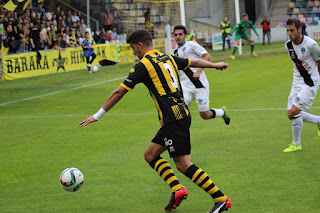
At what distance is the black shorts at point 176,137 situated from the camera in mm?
5727

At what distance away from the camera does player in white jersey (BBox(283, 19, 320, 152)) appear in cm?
841

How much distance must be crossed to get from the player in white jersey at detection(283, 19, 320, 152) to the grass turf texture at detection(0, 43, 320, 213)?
63 cm

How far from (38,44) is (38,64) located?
72.3 inches

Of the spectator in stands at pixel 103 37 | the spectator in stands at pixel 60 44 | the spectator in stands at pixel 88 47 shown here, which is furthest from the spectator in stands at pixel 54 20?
the spectator in stands at pixel 88 47

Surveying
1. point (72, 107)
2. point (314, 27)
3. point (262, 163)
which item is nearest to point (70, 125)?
point (72, 107)

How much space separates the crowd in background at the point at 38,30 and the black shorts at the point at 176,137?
70.0 ft

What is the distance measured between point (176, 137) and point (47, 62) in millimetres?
23412

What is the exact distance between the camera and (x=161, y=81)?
5.75 m

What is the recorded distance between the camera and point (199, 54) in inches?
408

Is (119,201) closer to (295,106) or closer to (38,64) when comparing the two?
(295,106)

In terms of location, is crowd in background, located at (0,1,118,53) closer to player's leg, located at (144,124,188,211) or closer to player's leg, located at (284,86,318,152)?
player's leg, located at (284,86,318,152)

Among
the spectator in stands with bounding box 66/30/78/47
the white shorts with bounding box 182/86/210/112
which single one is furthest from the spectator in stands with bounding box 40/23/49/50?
the white shorts with bounding box 182/86/210/112

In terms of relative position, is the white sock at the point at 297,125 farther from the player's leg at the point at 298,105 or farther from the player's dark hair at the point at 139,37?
the player's dark hair at the point at 139,37

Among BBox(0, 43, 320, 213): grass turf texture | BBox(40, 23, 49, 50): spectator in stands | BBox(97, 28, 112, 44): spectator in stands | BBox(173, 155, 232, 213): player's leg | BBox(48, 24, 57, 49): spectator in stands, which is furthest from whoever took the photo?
BBox(97, 28, 112, 44): spectator in stands
